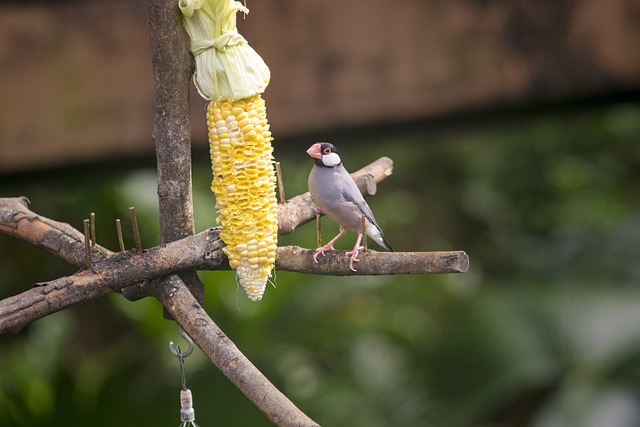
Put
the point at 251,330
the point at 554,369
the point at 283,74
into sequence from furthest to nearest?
the point at 554,369 → the point at 251,330 → the point at 283,74

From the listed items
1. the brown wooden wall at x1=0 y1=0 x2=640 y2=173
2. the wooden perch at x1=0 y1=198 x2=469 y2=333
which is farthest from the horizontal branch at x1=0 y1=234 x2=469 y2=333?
the brown wooden wall at x1=0 y1=0 x2=640 y2=173

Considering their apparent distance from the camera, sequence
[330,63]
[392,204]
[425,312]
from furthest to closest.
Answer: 1. [425,312]
2. [392,204]
3. [330,63]

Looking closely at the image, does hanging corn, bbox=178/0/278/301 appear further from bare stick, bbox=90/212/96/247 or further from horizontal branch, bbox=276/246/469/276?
bare stick, bbox=90/212/96/247

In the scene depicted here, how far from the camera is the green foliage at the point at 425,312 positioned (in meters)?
1.88

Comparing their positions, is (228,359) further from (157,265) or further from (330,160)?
(330,160)

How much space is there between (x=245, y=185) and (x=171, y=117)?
0.11m

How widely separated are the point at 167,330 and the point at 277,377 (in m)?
0.46

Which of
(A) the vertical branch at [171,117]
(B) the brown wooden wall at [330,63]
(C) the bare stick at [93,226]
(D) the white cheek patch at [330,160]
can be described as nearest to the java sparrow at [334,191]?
(D) the white cheek patch at [330,160]

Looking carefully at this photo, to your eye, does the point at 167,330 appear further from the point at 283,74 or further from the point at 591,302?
the point at 591,302

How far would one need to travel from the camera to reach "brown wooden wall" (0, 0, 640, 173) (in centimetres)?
139

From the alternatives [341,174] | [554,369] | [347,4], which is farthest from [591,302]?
→ [341,174]

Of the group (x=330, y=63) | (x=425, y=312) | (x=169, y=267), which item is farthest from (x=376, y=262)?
(x=425, y=312)

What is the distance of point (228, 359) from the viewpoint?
31.4 inches

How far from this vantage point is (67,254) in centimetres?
97
